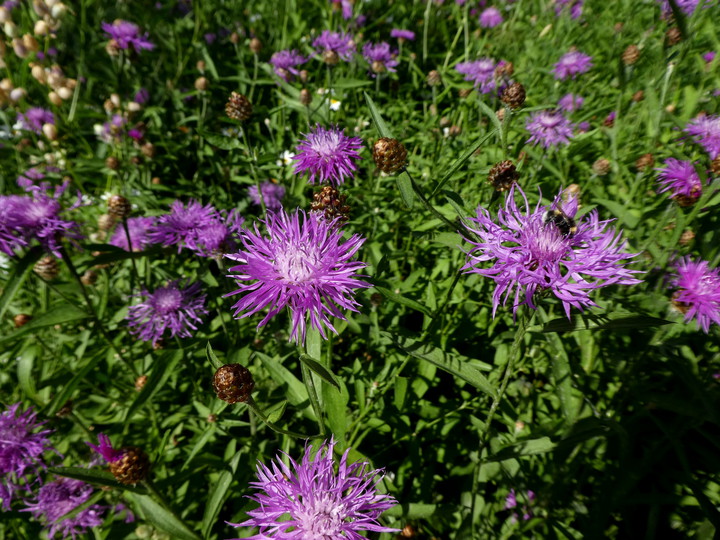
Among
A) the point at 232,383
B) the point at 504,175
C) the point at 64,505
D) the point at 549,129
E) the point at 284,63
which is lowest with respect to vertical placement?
the point at 64,505

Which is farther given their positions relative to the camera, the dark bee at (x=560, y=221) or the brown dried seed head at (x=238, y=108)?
the brown dried seed head at (x=238, y=108)

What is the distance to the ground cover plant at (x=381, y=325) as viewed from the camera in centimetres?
137

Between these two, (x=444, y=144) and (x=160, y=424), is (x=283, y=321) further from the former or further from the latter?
(x=444, y=144)

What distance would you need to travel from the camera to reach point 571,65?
3348 mm

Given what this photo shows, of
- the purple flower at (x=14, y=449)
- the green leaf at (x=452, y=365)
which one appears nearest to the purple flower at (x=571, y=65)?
the green leaf at (x=452, y=365)

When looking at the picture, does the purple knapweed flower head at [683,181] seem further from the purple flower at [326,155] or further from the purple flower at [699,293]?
the purple flower at [326,155]

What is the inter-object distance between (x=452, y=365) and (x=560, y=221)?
0.61m

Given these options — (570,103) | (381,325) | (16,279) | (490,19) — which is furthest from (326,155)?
(490,19)

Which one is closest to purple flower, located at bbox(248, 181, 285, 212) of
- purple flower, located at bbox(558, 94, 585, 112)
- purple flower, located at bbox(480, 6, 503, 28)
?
purple flower, located at bbox(558, 94, 585, 112)

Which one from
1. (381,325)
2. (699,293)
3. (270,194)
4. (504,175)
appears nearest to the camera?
(504,175)

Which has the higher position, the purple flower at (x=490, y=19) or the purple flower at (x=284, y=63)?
the purple flower at (x=490, y=19)

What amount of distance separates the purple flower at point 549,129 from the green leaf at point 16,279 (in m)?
2.89

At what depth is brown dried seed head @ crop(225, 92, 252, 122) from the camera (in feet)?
6.27

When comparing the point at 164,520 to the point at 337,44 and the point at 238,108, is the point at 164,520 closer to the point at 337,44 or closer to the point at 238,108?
the point at 238,108
